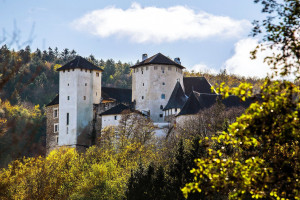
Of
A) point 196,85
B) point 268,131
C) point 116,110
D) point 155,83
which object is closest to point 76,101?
point 116,110

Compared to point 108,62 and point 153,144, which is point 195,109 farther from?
point 108,62

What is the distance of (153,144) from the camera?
59750 millimetres

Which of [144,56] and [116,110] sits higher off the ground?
[144,56]

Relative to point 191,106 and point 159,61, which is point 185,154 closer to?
point 191,106

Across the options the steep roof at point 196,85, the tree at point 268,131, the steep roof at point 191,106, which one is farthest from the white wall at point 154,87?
the tree at point 268,131

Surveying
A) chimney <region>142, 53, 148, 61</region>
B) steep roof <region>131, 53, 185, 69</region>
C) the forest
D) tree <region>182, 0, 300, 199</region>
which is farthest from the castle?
tree <region>182, 0, 300, 199</region>

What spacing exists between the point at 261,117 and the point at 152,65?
5908 cm

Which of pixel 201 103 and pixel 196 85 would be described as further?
pixel 196 85

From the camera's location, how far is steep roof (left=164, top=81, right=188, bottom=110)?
6600 cm

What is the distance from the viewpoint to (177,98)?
67.2 m

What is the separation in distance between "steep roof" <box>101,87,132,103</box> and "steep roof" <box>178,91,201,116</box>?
13.6 metres

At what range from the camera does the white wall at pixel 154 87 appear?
6875cm

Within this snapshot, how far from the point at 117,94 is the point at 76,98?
27.2 feet

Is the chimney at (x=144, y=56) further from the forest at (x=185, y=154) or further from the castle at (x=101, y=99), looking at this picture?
the forest at (x=185, y=154)
